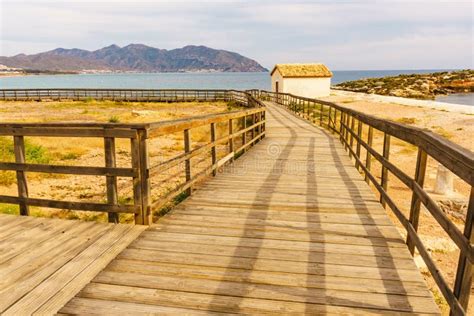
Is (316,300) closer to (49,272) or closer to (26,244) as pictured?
(49,272)

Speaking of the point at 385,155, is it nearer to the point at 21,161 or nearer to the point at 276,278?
the point at 276,278

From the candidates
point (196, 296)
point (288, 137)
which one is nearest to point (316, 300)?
point (196, 296)

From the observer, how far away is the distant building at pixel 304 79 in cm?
4256

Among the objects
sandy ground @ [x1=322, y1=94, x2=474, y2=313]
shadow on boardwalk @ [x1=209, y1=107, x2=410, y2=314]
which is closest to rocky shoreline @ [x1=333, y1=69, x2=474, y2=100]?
sandy ground @ [x1=322, y1=94, x2=474, y2=313]

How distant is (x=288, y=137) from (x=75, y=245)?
10053 millimetres

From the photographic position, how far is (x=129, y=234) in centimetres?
390

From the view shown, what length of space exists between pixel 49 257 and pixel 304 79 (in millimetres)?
41873

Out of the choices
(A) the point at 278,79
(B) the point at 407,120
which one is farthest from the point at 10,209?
(A) the point at 278,79

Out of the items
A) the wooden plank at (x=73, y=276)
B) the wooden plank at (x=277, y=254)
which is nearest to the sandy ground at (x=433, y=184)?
the wooden plank at (x=277, y=254)

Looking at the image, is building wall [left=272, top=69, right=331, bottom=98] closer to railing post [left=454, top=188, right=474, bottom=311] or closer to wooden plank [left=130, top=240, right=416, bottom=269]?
wooden plank [left=130, top=240, right=416, bottom=269]

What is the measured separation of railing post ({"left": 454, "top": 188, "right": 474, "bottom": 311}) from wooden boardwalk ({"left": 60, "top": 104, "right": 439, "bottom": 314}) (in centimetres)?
35

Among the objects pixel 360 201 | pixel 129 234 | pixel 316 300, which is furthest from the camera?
pixel 360 201

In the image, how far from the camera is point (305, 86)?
4300cm

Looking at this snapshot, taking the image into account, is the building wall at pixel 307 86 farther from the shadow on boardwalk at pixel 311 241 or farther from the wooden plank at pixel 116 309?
the wooden plank at pixel 116 309
